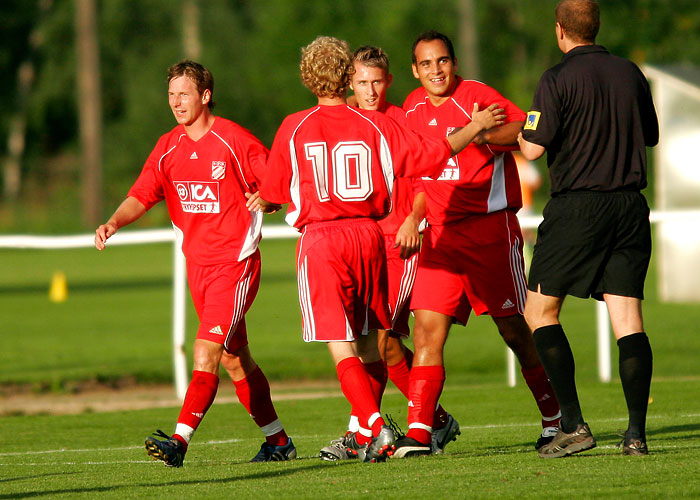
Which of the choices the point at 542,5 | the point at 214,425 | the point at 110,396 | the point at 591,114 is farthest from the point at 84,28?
the point at 591,114

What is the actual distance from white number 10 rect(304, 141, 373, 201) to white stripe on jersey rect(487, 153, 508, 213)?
0.95 m

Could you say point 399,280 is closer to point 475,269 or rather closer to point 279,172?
point 475,269

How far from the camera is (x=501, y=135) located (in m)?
6.42

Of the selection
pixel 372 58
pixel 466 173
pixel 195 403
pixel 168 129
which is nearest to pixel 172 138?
pixel 372 58

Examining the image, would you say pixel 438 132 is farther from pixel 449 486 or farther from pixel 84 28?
pixel 84 28

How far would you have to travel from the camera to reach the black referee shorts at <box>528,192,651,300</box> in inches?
237

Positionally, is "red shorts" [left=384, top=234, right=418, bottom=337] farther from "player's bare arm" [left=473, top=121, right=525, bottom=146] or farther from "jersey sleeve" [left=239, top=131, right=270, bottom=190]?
"player's bare arm" [left=473, top=121, right=525, bottom=146]

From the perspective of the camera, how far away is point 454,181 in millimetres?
6840

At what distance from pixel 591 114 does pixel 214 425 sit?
4337mm

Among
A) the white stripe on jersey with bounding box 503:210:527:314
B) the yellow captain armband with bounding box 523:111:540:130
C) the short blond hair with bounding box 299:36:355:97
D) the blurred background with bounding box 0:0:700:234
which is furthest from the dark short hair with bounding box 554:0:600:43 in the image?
the blurred background with bounding box 0:0:700:234

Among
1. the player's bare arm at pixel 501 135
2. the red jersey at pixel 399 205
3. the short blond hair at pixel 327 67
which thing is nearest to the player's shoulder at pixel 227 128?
the short blond hair at pixel 327 67

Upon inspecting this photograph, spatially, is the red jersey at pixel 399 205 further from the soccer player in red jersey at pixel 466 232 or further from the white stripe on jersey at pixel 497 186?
the white stripe on jersey at pixel 497 186

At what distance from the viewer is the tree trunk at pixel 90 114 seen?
38.7m

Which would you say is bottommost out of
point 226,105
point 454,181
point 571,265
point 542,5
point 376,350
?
point 376,350
